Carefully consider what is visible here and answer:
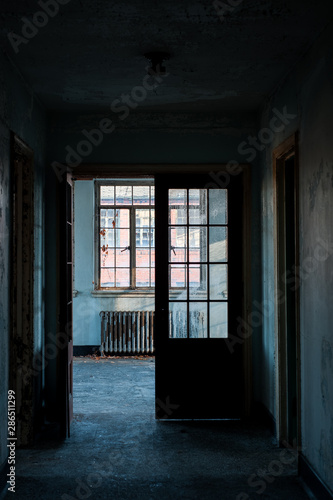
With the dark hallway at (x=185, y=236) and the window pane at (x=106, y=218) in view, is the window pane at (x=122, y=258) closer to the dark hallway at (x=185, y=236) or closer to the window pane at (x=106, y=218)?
the window pane at (x=106, y=218)

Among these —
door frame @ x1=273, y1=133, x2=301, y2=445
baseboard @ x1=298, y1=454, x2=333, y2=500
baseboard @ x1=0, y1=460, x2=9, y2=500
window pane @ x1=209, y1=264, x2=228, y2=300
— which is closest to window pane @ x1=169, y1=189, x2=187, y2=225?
window pane @ x1=209, y1=264, x2=228, y2=300

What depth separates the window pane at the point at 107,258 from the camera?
819 cm

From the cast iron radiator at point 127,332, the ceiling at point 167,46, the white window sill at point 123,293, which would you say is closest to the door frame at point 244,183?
the ceiling at point 167,46

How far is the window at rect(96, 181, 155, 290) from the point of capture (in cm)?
818

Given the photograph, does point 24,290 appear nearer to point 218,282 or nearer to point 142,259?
point 218,282

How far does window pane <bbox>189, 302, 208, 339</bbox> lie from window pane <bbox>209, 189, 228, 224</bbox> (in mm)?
830

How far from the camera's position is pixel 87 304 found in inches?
313

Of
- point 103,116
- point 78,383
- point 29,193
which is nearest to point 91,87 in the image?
point 103,116

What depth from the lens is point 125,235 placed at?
826cm

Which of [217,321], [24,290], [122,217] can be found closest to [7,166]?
[24,290]

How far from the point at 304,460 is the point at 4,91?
3.26 meters

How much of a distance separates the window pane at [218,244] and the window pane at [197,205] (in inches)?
6.4

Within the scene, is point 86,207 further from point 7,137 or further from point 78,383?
point 7,137

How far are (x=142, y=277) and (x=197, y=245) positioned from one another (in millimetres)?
3557
